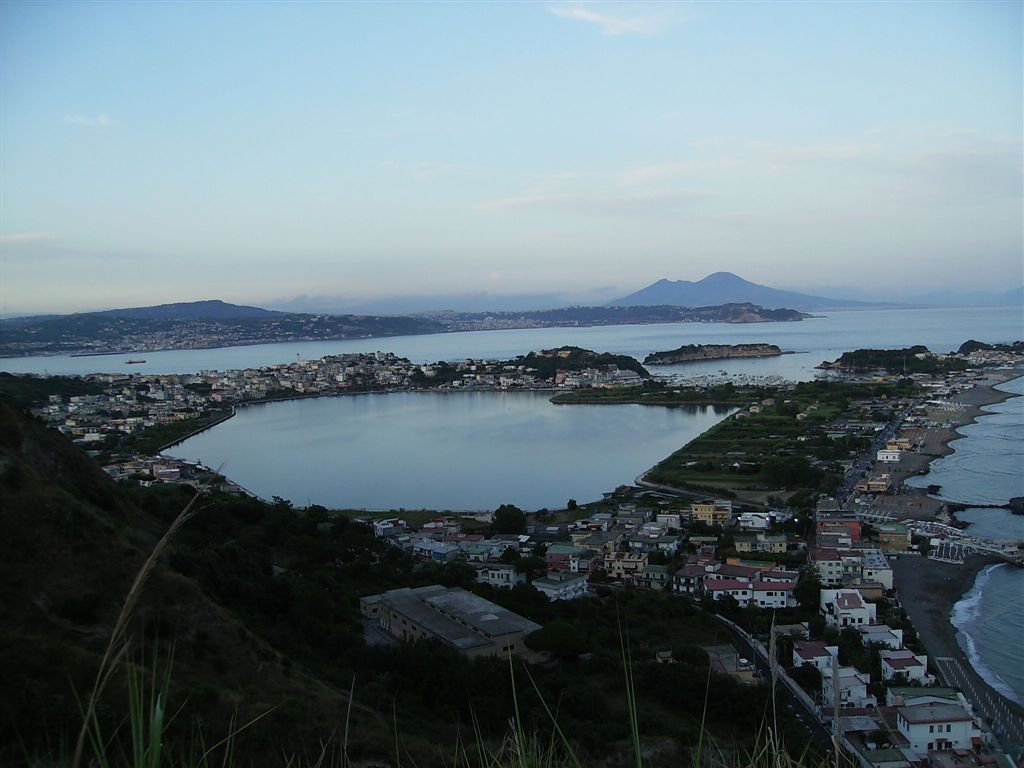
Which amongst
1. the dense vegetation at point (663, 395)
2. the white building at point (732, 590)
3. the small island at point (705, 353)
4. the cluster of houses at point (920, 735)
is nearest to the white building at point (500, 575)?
the white building at point (732, 590)

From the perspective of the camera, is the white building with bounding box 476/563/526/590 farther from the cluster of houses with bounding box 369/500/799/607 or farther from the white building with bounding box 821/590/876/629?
the white building with bounding box 821/590/876/629

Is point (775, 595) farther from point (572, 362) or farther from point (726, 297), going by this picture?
point (726, 297)

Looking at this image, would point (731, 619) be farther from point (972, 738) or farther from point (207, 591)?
point (207, 591)

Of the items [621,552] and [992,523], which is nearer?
[621,552]

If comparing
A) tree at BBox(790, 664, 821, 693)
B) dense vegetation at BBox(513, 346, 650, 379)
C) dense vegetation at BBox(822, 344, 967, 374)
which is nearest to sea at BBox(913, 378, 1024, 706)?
tree at BBox(790, 664, 821, 693)

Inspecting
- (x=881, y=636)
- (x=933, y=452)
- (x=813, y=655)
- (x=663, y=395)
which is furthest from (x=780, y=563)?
(x=663, y=395)

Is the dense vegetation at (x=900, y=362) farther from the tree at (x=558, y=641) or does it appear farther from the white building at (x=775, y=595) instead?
the tree at (x=558, y=641)

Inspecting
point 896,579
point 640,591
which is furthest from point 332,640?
point 896,579
